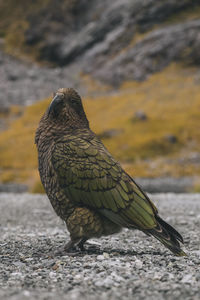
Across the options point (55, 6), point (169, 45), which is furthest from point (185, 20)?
point (55, 6)

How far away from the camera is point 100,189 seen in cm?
717

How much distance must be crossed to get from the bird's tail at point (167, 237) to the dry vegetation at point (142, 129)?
30231 millimetres

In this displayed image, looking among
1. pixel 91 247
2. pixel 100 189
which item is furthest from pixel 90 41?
pixel 100 189

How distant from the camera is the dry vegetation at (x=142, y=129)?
57125 mm

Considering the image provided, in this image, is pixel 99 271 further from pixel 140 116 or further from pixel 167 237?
pixel 140 116

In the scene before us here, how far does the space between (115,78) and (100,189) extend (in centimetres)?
11381

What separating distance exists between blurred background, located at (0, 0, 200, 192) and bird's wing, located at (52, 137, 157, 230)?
3332cm

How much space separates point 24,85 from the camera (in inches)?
4729

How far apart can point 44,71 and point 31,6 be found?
4854 cm

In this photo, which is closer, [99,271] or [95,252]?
[99,271]

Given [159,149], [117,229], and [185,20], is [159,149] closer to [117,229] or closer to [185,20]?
[117,229]

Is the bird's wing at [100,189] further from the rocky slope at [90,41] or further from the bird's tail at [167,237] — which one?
the rocky slope at [90,41]

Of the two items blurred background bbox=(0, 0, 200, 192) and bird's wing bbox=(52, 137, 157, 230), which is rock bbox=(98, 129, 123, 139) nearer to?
blurred background bbox=(0, 0, 200, 192)

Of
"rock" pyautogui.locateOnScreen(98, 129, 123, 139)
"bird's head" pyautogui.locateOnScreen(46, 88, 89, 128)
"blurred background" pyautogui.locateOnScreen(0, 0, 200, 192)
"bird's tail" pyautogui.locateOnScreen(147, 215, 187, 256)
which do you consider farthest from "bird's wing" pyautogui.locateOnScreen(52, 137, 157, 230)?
"rock" pyautogui.locateOnScreen(98, 129, 123, 139)
